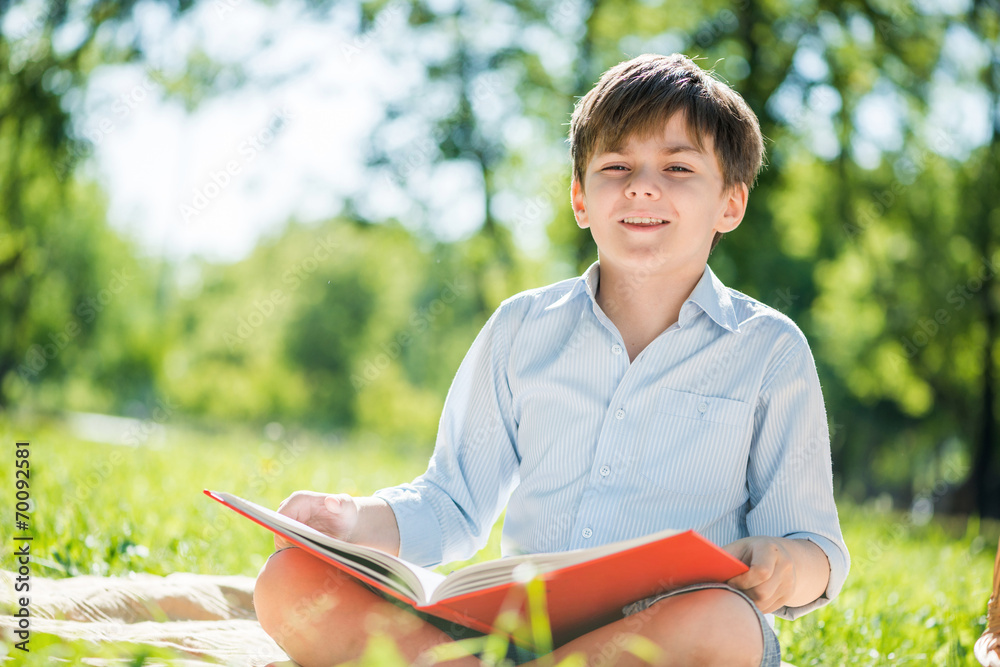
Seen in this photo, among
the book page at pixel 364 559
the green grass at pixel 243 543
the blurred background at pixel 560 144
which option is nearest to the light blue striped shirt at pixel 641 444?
the book page at pixel 364 559

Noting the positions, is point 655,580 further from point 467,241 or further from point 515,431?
point 467,241

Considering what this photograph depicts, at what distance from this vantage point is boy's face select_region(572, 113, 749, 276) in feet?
5.97

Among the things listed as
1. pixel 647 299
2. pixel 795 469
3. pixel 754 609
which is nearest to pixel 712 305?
pixel 647 299

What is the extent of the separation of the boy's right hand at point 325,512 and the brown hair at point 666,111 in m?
0.94

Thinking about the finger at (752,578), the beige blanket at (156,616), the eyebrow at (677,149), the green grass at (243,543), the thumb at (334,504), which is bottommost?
the green grass at (243,543)

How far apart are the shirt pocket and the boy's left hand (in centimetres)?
21

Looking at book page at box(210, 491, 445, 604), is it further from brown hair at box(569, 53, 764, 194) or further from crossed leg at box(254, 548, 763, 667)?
brown hair at box(569, 53, 764, 194)

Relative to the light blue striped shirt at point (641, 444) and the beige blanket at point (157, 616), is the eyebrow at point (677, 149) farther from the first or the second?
the beige blanket at point (157, 616)

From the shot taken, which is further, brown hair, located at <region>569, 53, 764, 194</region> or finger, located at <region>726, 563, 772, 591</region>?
brown hair, located at <region>569, 53, 764, 194</region>

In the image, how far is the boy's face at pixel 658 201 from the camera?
1.82 meters

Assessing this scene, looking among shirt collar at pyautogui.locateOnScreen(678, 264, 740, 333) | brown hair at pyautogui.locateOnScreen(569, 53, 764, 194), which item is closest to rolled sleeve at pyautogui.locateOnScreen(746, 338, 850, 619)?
shirt collar at pyautogui.locateOnScreen(678, 264, 740, 333)

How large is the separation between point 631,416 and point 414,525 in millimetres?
508

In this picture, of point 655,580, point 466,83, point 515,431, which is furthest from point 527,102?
point 655,580

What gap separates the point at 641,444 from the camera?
1.80 metres
